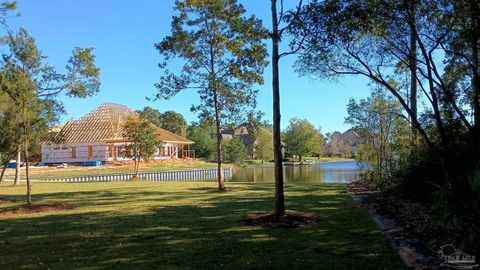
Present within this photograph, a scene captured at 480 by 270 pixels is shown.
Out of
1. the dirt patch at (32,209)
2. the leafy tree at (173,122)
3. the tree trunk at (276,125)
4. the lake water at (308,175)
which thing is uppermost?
the leafy tree at (173,122)

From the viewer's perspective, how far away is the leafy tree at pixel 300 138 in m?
88.8

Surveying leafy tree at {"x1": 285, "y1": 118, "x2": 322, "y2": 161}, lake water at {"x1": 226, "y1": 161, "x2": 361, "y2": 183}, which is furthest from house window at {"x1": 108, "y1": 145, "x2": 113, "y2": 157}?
leafy tree at {"x1": 285, "y1": 118, "x2": 322, "y2": 161}

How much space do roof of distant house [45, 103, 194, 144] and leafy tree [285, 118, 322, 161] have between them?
2795 cm

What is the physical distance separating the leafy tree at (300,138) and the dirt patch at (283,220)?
7858 centimetres

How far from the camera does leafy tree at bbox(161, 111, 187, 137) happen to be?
326 feet

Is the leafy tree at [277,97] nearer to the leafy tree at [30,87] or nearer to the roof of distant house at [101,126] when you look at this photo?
the leafy tree at [30,87]

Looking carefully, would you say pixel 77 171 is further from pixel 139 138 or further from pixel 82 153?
pixel 82 153

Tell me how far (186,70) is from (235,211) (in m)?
9.63

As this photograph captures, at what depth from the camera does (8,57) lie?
14383 millimetres

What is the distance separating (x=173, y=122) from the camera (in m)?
100

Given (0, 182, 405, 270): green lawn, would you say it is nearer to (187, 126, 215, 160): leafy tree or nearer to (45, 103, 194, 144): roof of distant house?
(45, 103, 194, 144): roof of distant house

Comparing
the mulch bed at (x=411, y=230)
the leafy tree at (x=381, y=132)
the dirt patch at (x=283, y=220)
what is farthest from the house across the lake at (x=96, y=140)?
the dirt patch at (x=283, y=220)

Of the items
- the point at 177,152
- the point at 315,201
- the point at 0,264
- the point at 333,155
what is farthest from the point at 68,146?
the point at 333,155

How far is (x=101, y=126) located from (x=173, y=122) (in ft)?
123
